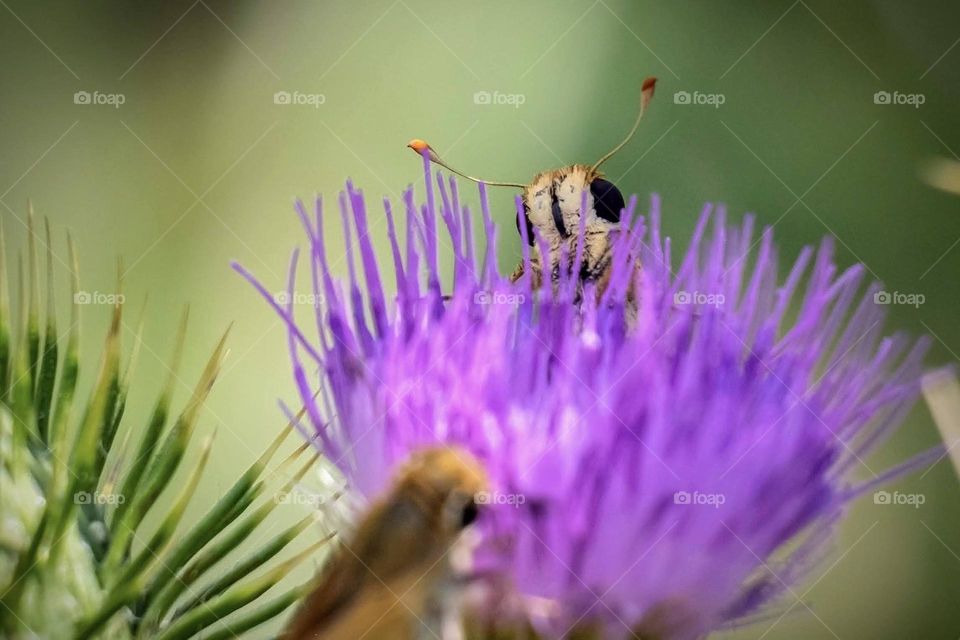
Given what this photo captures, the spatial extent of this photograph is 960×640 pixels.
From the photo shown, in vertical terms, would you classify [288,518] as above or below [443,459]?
below

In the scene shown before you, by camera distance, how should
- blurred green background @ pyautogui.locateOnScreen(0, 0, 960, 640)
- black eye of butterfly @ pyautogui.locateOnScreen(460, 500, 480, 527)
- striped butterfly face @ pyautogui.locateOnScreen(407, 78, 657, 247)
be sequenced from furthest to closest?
blurred green background @ pyautogui.locateOnScreen(0, 0, 960, 640)
striped butterfly face @ pyautogui.locateOnScreen(407, 78, 657, 247)
black eye of butterfly @ pyautogui.locateOnScreen(460, 500, 480, 527)

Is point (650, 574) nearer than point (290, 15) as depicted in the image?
Yes

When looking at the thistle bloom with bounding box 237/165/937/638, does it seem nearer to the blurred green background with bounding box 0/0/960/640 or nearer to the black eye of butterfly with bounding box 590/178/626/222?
the black eye of butterfly with bounding box 590/178/626/222

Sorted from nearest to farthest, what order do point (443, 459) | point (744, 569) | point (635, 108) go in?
1. point (443, 459)
2. point (744, 569)
3. point (635, 108)

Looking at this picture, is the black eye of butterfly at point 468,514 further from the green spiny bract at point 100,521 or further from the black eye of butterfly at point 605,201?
the black eye of butterfly at point 605,201

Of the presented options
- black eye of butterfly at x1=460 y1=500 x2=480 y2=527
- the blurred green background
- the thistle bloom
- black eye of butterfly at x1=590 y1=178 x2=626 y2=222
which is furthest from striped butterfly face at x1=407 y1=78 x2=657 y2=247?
black eye of butterfly at x1=460 y1=500 x2=480 y2=527

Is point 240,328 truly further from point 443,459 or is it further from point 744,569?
point 744,569

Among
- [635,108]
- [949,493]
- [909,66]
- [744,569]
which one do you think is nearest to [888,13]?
[909,66]
